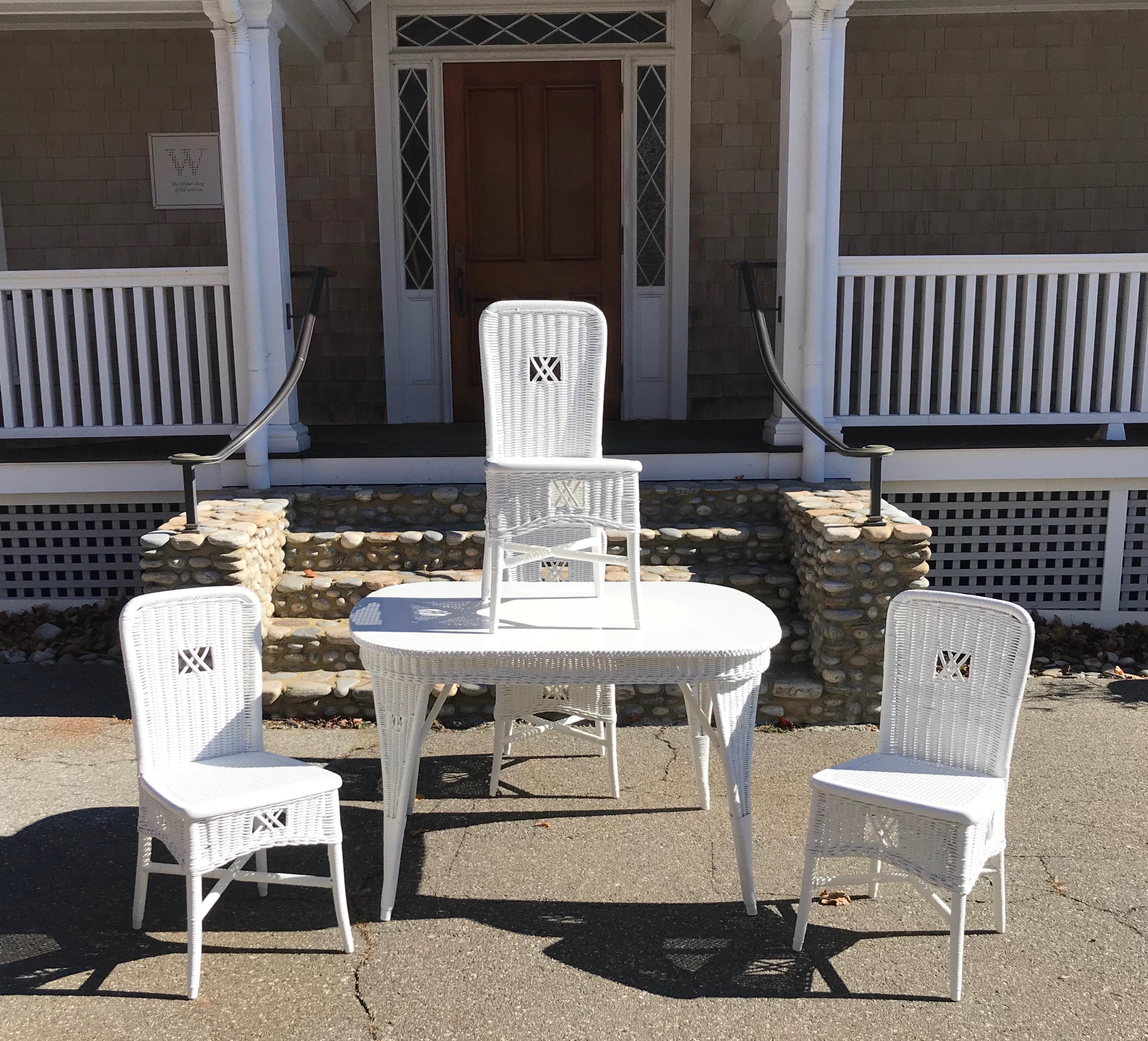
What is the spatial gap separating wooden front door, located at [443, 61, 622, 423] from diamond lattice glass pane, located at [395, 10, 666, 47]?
0.14 m

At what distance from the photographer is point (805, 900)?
3238 millimetres

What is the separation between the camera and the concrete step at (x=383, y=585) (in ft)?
18.0

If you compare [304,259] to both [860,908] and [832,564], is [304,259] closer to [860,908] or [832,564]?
[832,564]

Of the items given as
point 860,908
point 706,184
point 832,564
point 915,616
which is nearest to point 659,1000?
point 860,908

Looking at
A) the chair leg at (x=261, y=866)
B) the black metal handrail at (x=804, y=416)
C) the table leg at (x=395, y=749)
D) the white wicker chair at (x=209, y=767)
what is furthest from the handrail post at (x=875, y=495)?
the chair leg at (x=261, y=866)

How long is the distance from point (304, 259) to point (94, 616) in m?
2.77

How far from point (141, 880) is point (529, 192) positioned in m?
5.41

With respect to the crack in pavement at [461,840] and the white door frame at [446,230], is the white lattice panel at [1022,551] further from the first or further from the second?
the crack in pavement at [461,840]

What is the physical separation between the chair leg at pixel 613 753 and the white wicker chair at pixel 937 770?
37.4 inches

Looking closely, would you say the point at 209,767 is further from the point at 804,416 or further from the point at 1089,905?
the point at 804,416

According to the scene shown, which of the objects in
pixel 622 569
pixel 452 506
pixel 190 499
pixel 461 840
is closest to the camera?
pixel 461 840

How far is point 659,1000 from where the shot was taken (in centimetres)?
303

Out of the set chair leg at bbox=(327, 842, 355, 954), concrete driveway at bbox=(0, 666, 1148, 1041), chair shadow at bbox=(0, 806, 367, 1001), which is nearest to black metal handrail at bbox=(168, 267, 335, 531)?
concrete driveway at bbox=(0, 666, 1148, 1041)

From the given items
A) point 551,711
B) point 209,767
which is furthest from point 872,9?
point 209,767
